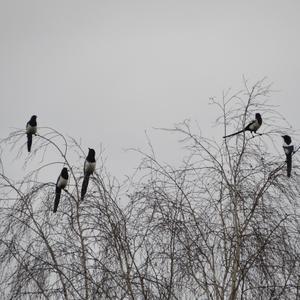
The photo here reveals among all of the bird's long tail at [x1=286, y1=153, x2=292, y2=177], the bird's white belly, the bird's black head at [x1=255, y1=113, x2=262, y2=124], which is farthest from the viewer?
the bird's black head at [x1=255, y1=113, x2=262, y2=124]

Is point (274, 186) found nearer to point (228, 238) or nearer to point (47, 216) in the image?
point (228, 238)

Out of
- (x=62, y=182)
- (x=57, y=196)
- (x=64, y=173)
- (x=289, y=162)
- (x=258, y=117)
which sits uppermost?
(x=258, y=117)

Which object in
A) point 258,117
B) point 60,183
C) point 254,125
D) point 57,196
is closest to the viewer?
point 57,196

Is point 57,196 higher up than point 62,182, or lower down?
lower down

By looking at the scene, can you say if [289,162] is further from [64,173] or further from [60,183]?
[64,173]

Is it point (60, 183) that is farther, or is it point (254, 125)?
point (254, 125)

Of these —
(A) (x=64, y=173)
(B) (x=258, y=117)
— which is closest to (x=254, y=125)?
(B) (x=258, y=117)

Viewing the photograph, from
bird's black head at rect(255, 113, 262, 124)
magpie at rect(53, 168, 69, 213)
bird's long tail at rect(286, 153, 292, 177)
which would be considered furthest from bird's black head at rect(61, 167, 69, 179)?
bird's long tail at rect(286, 153, 292, 177)

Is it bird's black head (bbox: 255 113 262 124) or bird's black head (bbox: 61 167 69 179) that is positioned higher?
bird's black head (bbox: 255 113 262 124)

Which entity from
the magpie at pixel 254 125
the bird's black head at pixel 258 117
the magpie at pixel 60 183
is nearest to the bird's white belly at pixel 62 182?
the magpie at pixel 60 183

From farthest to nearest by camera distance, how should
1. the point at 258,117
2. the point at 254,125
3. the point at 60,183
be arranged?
the point at 254,125, the point at 258,117, the point at 60,183

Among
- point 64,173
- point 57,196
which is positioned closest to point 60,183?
point 57,196

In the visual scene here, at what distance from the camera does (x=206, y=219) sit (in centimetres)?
513

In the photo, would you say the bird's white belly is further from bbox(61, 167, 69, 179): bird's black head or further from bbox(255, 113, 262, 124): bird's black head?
bbox(255, 113, 262, 124): bird's black head
